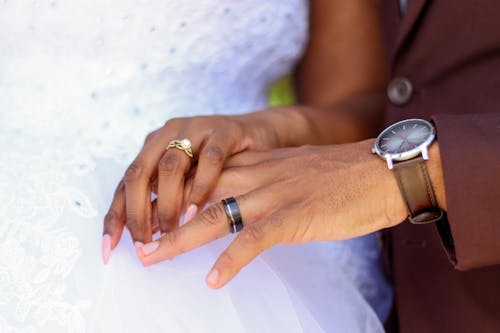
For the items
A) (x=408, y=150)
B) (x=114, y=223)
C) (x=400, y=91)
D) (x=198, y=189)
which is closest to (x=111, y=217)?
(x=114, y=223)

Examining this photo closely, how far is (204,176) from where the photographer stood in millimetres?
737

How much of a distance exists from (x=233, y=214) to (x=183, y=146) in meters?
0.13

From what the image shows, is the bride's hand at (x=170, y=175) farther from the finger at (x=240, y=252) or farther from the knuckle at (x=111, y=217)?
the finger at (x=240, y=252)

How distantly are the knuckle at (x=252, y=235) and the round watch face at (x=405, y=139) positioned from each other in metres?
0.17

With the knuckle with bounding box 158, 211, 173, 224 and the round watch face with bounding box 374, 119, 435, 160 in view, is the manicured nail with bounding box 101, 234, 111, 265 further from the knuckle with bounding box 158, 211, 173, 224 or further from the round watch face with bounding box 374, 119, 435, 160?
the round watch face with bounding box 374, 119, 435, 160

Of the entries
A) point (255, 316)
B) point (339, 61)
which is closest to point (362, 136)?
point (339, 61)

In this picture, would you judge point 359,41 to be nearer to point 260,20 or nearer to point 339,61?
point 339,61

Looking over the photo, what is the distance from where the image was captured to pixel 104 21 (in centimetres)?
91

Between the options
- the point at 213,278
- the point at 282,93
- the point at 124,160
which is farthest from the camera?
the point at 282,93

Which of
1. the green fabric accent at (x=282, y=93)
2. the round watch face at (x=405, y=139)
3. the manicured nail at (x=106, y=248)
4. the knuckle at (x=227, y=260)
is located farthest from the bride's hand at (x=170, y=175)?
the green fabric accent at (x=282, y=93)

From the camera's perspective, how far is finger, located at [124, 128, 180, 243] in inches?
A: 28.4

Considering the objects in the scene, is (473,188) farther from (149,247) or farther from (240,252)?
(149,247)

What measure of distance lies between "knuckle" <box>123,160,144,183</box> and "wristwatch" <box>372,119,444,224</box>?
11.9 inches

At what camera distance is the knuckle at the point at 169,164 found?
73cm
